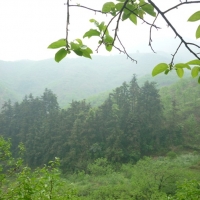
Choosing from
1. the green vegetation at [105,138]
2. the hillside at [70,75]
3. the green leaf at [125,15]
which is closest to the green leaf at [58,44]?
the green leaf at [125,15]

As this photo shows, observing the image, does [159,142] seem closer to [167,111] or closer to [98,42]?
[167,111]

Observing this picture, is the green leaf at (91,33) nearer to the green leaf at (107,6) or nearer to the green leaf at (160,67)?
the green leaf at (107,6)

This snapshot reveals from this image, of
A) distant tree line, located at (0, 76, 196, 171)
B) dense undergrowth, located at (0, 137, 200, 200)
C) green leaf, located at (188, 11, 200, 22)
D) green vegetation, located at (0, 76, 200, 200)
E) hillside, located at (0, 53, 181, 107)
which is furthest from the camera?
hillside, located at (0, 53, 181, 107)

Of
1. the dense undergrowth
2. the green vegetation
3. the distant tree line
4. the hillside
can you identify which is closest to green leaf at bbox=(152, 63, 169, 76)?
the dense undergrowth

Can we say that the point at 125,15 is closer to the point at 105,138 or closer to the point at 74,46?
the point at 74,46

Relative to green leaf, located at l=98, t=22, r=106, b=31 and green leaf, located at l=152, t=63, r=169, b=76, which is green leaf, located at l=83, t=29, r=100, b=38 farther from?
green leaf, located at l=152, t=63, r=169, b=76

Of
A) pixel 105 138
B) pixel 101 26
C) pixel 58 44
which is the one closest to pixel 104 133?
pixel 105 138

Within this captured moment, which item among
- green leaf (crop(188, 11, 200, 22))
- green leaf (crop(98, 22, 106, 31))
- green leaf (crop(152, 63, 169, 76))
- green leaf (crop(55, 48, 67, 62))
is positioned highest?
green leaf (crop(98, 22, 106, 31))

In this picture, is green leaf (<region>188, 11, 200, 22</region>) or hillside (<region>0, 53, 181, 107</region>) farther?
hillside (<region>0, 53, 181, 107</region>)

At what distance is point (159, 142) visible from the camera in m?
19.7

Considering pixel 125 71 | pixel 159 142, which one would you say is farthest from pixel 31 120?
pixel 125 71

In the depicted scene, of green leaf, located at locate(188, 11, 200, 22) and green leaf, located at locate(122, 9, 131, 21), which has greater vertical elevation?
green leaf, located at locate(122, 9, 131, 21)

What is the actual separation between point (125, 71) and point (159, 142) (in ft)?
206

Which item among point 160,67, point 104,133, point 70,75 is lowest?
point 104,133
